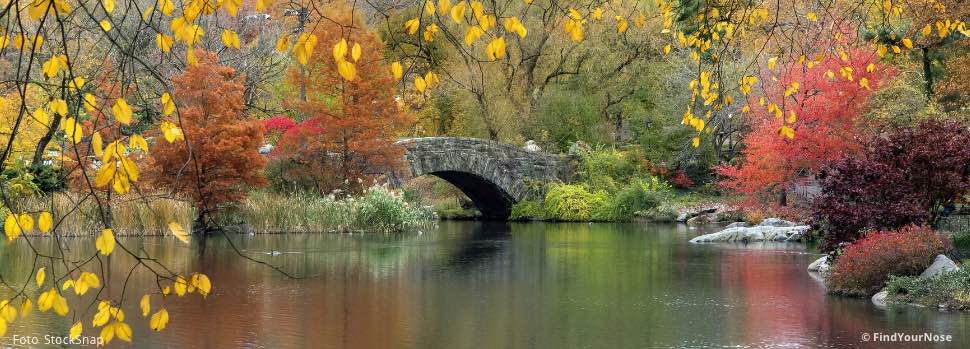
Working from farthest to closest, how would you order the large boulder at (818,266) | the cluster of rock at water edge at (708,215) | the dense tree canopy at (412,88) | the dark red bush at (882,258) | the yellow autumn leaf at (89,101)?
the cluster of rock at water edge at (708,215), the large boulder at (818,266), the dark red bush at (882,258), the dense tree canopy at (412,88), the yellow autumn leaf at (89,101)

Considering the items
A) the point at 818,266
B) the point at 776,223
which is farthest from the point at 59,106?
the point at 776,223

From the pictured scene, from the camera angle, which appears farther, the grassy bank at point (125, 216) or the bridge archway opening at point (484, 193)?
the bridge archway opening at point (484, 193)

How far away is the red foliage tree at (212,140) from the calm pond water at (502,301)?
6.92 ft

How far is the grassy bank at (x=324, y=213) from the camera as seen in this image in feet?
73.8

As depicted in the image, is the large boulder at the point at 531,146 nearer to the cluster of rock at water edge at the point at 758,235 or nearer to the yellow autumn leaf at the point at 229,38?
the cluster of rock at water edge at the point at 758,235

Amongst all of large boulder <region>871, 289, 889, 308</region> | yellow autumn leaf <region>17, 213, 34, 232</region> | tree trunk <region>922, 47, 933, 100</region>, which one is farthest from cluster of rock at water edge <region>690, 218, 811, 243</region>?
yellow autumn leaf <region>17, 213, 34, 232</region>

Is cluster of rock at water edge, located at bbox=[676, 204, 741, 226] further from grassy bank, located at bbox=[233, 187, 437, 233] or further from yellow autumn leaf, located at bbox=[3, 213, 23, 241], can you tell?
yellow autumn leaf, located at bbox=[3, 213, 23, 241]

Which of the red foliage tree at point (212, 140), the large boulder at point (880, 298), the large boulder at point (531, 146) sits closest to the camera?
the large boulder at point (880, 298)

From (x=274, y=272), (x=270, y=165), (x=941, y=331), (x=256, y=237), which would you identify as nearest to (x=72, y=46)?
(x=270, y=165)

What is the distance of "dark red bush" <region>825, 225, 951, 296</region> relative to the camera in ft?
38.9

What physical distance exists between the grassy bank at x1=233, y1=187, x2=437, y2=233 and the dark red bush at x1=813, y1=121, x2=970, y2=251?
39.0 feet

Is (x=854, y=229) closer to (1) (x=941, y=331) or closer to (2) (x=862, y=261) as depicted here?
(2) (x=862, y=261)

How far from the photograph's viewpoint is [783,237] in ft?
72.5

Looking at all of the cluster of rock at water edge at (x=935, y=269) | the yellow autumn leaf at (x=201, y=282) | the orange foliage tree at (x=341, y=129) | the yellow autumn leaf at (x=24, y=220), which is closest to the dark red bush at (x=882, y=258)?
the cluster of rock at water edge at (x=935, y=269)
